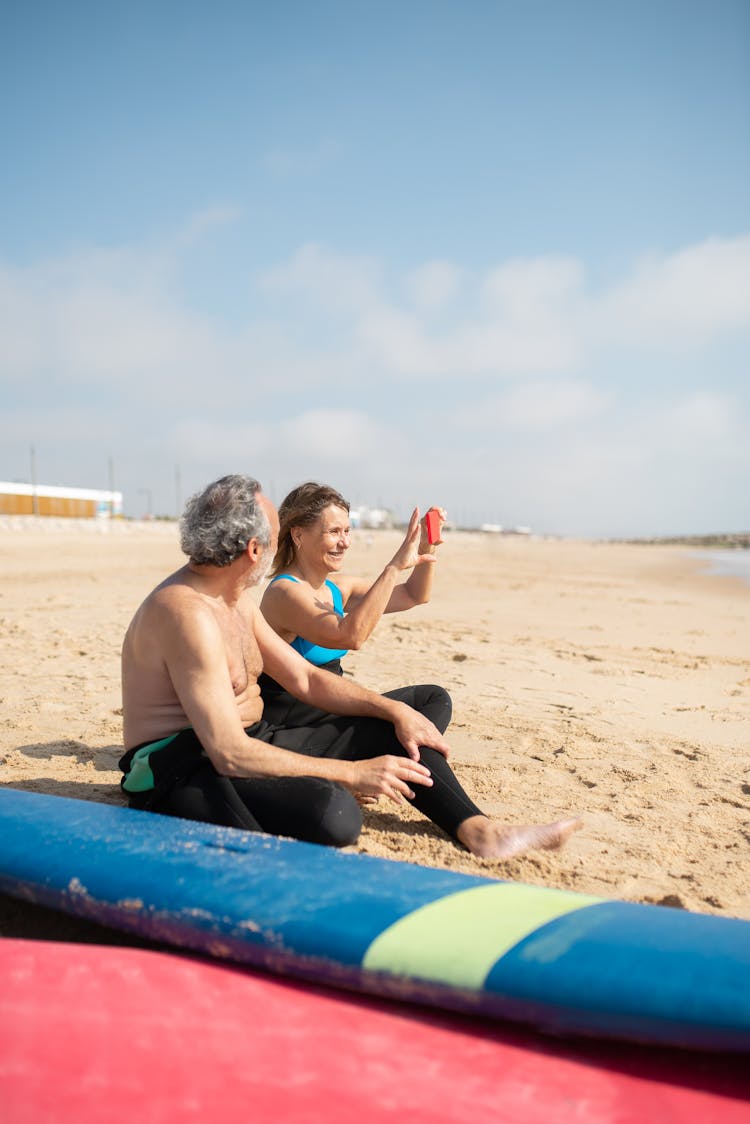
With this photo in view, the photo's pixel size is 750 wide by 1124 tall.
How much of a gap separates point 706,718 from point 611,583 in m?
13.4

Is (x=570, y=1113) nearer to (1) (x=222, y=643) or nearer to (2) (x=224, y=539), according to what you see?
(1) (x=222, y=643)

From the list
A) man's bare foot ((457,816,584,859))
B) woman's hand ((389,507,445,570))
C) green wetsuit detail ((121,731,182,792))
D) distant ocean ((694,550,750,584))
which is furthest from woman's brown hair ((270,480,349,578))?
distant ocean ((694,550,750,584))

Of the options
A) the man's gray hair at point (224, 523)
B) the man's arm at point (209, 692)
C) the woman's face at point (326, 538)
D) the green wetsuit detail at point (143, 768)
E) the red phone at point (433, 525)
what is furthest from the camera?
the red phone at point (433, 525)

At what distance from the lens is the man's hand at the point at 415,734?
3.06 metres

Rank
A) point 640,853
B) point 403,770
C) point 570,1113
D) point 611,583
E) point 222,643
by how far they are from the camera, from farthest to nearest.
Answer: point 611,583, point 640,853, point 403,770, point 222,643, point 570,1113

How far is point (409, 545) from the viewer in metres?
3.53

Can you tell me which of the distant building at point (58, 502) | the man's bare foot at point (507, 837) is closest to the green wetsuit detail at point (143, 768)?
the man's bare foot at point (507, 837)

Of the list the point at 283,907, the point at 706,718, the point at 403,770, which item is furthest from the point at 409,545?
the point at 706,718

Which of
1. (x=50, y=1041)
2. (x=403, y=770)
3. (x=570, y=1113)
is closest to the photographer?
(x=570, y=1113)

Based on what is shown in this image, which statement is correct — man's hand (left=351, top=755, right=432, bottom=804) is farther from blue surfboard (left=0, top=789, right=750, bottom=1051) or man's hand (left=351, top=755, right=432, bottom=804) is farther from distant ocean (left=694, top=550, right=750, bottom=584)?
distant ocean (left=694, top=550, right=750, bottom=584)

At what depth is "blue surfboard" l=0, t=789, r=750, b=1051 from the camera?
5.48ft

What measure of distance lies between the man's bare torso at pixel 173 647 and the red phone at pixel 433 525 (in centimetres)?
102

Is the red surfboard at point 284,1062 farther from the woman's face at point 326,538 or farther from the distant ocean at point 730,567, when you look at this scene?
the distant ocean at point 730,567

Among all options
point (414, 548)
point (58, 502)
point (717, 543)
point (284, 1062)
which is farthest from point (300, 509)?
point (717, 543)
